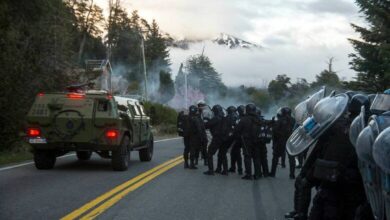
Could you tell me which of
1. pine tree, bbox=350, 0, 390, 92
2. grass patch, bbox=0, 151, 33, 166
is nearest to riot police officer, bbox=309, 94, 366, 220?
grass patch, bbox=0, 151, 33, 166

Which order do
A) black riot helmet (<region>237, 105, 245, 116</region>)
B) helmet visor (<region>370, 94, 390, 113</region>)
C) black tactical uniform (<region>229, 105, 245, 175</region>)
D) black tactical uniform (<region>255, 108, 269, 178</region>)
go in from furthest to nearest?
1. black tactical uniform (<region>229, 105, 245, 175</region>)
2. black riot helmet (<region>237, 105, 245, 116</region>)
3. black tactical uniform (<region>255, 108, 269, 178</region>)
4. helmet visor (<region>370, 94, 390, 113</region>)

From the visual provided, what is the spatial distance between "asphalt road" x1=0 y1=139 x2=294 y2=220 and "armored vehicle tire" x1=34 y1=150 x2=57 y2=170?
0.25m

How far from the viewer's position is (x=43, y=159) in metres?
13.0

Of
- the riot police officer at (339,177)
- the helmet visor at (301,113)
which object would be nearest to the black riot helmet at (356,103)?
the riot police officer at (339,177)

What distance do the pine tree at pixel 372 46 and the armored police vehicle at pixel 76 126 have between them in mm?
17200

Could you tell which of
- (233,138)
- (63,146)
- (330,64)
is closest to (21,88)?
(63,146)

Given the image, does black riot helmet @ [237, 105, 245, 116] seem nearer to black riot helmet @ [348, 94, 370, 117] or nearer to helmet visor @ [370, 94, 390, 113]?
black riot helmet @ [348, 94, 370, 117]

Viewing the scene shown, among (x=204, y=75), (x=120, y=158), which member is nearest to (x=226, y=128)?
(x=120, y=158)

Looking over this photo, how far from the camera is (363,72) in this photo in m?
28.8

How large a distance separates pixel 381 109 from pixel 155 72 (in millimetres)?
88681

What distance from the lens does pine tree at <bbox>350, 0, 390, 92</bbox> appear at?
27203 mm

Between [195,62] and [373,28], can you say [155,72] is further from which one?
[373,28]

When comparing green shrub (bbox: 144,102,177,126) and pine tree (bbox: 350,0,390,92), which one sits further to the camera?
green shrub (bbox: 144,102,177,126)

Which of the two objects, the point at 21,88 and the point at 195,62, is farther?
the point at 195,62
